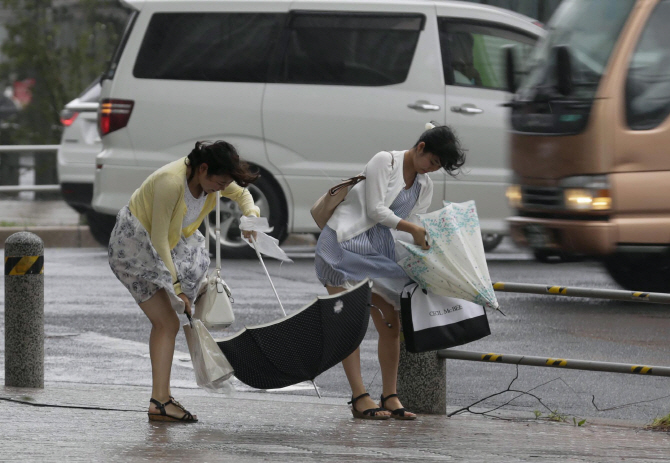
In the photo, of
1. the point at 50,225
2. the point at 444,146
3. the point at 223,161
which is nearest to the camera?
the point at 223,161

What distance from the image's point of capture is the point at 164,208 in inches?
243

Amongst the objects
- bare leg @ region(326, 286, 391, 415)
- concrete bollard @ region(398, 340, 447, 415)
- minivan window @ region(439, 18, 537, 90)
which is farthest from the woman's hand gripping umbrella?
minivan window @ region(439, 18, 537, 90)

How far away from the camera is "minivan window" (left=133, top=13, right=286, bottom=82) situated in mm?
12992

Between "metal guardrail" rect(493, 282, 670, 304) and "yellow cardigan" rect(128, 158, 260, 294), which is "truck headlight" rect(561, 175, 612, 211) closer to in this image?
"metal guardrail" rect(493, 282, 670, 304)

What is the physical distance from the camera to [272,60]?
42.6ft

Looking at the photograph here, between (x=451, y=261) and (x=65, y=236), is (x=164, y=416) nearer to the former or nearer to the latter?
(x=451, y=261)

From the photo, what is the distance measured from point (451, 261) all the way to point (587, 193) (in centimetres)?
422

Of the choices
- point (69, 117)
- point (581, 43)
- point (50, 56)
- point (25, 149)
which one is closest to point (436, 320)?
point (581, 43)

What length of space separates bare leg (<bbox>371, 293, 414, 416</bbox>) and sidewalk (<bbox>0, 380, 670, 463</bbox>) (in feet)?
0.64

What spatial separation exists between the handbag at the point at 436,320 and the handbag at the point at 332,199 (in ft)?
1.64

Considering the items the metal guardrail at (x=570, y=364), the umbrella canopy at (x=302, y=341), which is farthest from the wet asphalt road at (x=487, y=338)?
the umbrella canopy at (x=302, y=341)

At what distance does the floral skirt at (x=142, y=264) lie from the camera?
20.5 feet

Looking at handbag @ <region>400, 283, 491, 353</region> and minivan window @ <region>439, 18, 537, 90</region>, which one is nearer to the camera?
handbag @ <region>400, 283, 491, 353</region>

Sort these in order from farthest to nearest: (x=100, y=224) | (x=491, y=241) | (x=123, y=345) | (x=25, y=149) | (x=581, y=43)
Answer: (x=25, y=149) → (x=491, y=241) → (x=100, y=224) → (x=581, y=43) → (x=123, y=345)
